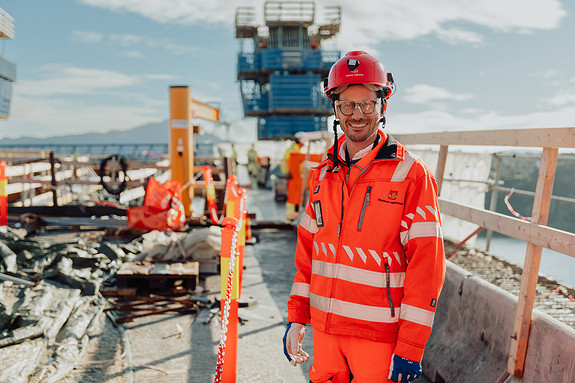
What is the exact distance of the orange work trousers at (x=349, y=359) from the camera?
88.7 inches

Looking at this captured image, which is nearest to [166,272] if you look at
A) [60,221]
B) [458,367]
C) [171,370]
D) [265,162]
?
[171,370]

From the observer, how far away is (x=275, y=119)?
61.0 meters

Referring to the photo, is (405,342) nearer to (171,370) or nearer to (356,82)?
(356,82)

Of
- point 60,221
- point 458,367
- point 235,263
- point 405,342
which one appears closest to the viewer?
point 405,342

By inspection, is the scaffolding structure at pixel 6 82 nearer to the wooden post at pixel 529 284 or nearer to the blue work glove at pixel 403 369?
the wooden post at pixel 529 284

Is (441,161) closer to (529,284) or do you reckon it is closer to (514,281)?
(529,284)

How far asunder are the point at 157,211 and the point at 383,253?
26.4ft

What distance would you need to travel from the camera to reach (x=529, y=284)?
2902 mm

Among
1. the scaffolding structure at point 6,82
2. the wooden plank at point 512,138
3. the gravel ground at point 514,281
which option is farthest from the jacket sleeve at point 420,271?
the scaffolding structure at point 6,82

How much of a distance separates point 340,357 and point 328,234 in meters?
0.64

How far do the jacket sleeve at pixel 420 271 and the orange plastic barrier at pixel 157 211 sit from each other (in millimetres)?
7824

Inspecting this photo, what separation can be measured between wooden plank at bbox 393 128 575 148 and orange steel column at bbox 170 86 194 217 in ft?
26.4

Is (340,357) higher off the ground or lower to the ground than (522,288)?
lower

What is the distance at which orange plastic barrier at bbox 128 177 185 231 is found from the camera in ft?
31.1
